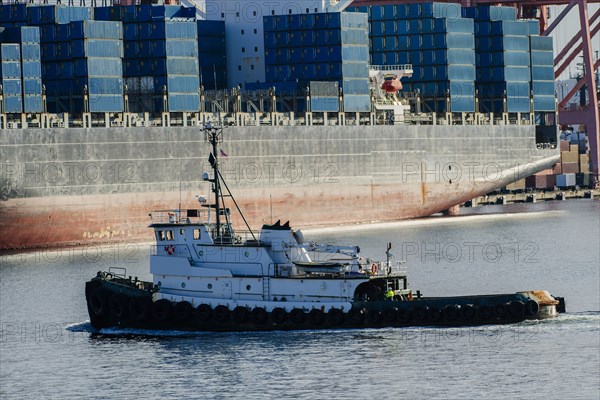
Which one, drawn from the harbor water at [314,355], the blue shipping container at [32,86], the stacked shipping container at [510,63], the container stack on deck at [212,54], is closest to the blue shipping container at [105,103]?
the blue shipping container at [32,86]

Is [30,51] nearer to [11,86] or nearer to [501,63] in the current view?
[11,86]

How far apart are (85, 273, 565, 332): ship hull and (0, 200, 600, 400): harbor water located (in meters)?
0.35

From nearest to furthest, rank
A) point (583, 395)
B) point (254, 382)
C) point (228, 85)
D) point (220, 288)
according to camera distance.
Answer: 1. point (583, 395)
2. point (254, 382)
3. point (220, 288)
4. point (228, 85)

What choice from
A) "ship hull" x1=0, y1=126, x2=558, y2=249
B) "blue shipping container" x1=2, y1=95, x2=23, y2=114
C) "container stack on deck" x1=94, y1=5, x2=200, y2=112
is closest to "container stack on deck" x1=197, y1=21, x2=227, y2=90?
"container stack on deck" x1=94, y1=5, x2=200, y2=112

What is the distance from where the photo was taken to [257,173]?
308 feet

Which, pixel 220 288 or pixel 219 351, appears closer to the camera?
pixel 219 351

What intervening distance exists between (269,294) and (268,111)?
5177cm

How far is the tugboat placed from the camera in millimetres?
51406

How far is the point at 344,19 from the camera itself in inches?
3989

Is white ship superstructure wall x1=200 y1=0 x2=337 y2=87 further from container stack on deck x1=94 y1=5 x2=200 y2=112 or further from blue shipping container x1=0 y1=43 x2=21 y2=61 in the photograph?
blue shipping container x1=0 y1=43 x2=21 y2=61

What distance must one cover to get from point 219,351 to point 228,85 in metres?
58.6

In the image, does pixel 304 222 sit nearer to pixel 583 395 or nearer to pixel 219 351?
pixel 219 351

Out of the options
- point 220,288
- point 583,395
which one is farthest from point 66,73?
point 583,395

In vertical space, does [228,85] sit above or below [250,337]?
above
